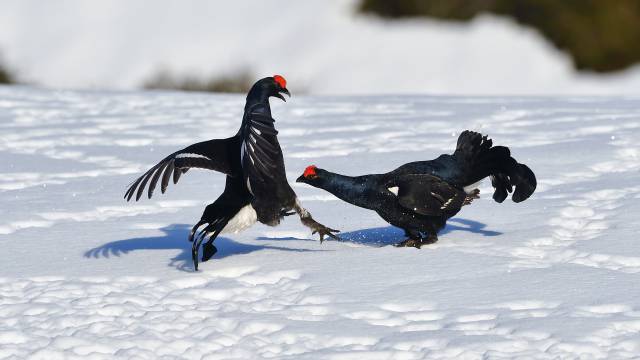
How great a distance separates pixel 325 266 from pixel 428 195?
0.60 meters

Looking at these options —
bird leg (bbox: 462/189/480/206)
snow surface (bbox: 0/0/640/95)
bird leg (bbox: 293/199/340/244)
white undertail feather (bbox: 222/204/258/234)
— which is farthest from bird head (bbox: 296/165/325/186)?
snow surface (bbox: 0/0/640/95)

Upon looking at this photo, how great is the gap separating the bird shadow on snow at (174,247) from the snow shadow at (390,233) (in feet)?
1.23

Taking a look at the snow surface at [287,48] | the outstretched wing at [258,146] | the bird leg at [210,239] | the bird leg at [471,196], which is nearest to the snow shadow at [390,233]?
the bird leg at [471,196]

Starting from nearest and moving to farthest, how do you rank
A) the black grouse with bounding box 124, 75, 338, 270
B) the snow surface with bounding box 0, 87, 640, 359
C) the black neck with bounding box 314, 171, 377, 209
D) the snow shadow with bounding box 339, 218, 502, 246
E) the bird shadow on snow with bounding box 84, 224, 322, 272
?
the snow surface with bounding box 0, 87, 640, 359 → the black grouse with bounding box 124, 75, 338, 270 → the bird shadow on snow with bounding box 84, 224, 322, 272 → the black neck with bounding box 314, 171, 377, 209 → the snow shadow with bounding box 339, 218, 502, 246

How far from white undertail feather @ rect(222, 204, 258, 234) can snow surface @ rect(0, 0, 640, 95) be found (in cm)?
931

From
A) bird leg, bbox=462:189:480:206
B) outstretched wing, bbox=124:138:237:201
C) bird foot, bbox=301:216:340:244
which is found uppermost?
outstretched wing, bbox=124:138:237:201

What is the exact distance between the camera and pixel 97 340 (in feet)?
12.6

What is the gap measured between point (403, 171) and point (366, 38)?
1106cm

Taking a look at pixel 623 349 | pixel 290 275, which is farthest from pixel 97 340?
pixel 623 349

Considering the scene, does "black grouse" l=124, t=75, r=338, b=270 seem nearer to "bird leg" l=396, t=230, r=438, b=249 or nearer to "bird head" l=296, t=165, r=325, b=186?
"bird head" l=296, t=165, r=325, b=186

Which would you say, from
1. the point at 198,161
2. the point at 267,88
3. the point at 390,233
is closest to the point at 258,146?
the point at 198,161

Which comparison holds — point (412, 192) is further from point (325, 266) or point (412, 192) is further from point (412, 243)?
point (325, 266)

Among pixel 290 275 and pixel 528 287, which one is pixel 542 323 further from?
pixel 290 275

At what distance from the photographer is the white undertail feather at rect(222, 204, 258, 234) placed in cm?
481
